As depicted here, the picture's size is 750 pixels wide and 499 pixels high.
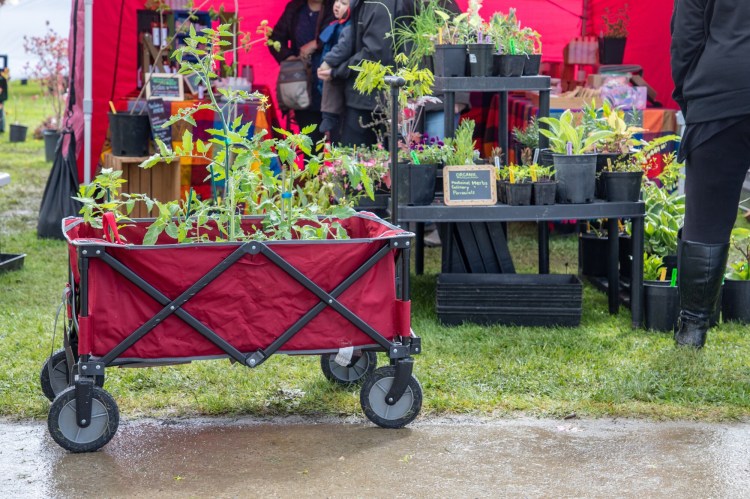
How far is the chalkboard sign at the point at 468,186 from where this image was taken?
5598mm

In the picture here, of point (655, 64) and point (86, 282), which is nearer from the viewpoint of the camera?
point (86, 282)

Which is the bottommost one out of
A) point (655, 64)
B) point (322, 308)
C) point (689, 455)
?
point (689, 455)

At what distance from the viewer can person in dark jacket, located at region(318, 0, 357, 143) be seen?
301 inches

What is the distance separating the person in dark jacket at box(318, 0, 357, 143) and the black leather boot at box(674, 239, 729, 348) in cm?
307

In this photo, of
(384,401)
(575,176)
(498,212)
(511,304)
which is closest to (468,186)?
(498,212)

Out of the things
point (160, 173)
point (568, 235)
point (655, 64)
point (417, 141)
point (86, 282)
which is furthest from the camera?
point (655, 64)

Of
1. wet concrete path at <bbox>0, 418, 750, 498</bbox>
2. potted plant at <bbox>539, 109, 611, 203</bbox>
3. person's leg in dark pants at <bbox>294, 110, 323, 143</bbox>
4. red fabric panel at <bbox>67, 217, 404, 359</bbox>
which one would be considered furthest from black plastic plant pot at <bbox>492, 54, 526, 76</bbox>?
person's leg in dark pants at <bbox>294, 110, 323, 143</bbox>

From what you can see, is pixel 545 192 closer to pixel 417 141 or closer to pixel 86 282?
pixel 417 141

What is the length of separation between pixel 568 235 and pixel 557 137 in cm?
302

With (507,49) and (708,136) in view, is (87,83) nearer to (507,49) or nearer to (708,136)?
(507,49)

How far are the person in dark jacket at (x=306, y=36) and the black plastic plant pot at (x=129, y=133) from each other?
1482 millimetres

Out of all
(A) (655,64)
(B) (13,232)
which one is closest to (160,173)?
(B) (13,232)

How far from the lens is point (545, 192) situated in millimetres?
5551

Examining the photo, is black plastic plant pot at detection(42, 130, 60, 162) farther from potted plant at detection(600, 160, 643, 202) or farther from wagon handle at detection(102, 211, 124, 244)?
wagon handle at detection(102, 211, 124, 244)
